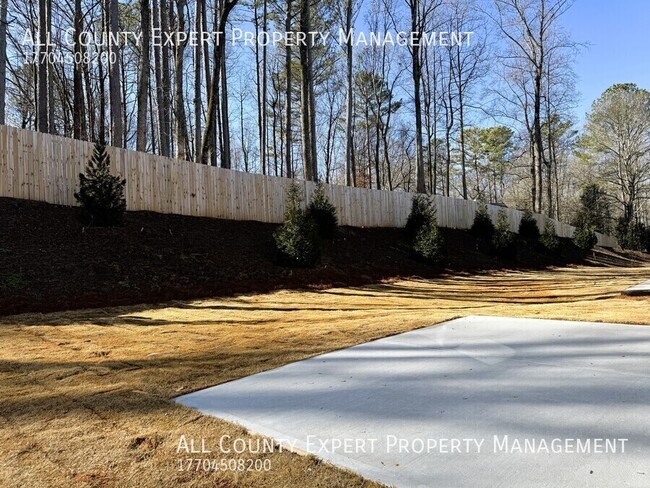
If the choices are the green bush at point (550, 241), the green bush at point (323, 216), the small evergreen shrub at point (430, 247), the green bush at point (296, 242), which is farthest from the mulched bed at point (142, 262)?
the green bush at point (550, 241)

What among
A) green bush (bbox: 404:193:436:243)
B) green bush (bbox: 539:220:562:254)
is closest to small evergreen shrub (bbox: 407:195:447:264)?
green bush (bbox: 404:193:436:243)

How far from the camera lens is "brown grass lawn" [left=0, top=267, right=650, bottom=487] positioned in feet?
5.60

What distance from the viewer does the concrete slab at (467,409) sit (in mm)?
1645

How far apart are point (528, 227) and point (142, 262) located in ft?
67.2

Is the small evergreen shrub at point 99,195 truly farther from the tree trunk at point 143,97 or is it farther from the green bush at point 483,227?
the green bush at point 483,227

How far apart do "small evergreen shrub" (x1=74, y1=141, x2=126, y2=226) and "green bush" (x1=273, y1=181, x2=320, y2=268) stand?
3.85 m

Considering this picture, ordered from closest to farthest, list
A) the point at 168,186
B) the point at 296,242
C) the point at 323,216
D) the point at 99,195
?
1. the point at 99,195
2. the point at 296,242
3. the point at 168,186
4. the point at 323,216

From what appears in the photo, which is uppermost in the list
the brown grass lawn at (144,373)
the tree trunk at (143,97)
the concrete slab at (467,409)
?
the tree trunk at (143,97)

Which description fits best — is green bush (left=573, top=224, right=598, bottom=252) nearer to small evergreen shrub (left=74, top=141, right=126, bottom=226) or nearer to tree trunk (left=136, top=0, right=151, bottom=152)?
tree trunk (left=136, top=0, right=151, bottom=152)

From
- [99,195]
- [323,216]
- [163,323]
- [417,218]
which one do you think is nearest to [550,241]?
[417,218]

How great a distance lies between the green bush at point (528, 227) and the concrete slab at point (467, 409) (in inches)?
827

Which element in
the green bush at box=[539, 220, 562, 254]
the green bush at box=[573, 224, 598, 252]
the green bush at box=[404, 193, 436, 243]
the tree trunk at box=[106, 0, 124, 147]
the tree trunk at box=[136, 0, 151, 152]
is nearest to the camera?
the tree trunk at box=[106, 0, 124, 147]

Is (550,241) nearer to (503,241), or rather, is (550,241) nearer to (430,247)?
(503,241)

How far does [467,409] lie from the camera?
221cm
